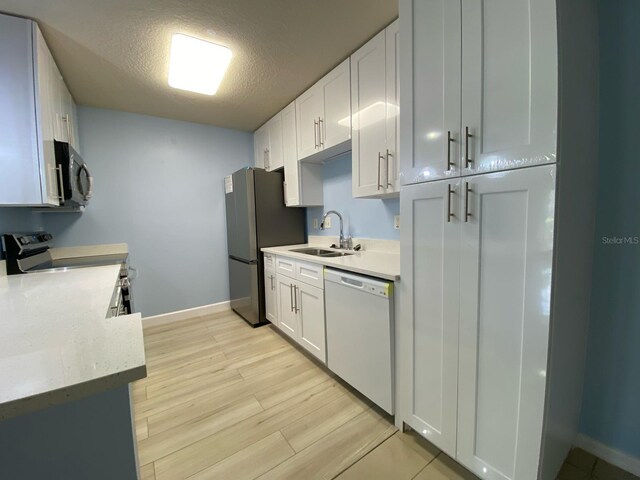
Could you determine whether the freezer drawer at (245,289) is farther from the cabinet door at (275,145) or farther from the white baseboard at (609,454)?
the white baseboard at (609,454)

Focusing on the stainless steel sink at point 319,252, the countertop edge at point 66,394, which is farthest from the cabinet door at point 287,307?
the countertop edge at point 66,394

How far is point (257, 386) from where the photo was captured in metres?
1.96

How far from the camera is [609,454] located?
127 cm

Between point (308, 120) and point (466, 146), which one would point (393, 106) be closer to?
point (466, 146)

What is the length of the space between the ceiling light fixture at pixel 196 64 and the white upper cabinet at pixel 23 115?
75cm

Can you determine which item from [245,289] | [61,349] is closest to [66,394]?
[61,349]

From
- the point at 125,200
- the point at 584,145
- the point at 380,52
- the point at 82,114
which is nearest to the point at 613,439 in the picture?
the point at 584,145

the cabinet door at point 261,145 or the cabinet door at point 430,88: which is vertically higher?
the cabinet door at point 261,145

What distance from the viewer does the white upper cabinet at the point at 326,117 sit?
2.13m

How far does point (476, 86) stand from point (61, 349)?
1.57 metres

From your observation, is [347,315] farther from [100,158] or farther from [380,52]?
[100,158]

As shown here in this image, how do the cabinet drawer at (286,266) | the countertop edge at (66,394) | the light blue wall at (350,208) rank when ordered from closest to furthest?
the countertop edge at (66,394) < the light blue wall at (350,208) < the cabinet drawer at (286,266)

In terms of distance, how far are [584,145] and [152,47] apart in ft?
8.32

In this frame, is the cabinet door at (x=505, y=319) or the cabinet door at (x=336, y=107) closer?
the cabinet door at (x=505, y=319)
